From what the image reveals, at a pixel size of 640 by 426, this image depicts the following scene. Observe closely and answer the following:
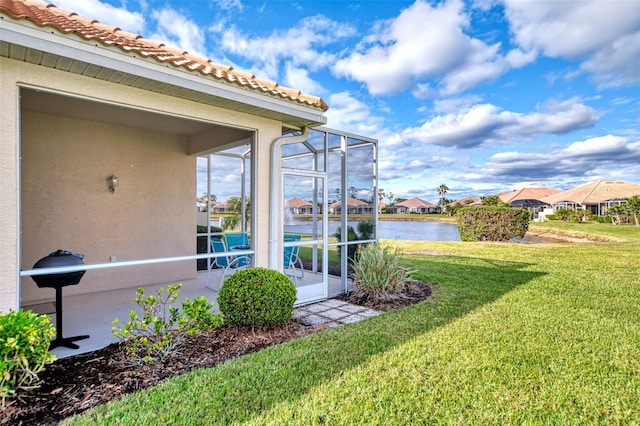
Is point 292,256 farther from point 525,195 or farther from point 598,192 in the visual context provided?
point 525,195

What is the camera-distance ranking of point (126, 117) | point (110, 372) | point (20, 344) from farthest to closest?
point (126, 117), point (110, 372), point (20, 344)

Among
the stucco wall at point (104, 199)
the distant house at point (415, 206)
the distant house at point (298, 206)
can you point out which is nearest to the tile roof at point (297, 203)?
the distant house at point (298, 206)

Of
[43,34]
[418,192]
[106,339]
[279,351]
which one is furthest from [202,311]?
[418,192]

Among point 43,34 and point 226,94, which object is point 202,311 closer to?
point 226,94

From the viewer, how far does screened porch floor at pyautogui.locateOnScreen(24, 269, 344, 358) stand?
4172 mm

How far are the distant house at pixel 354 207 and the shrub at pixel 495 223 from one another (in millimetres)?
12394

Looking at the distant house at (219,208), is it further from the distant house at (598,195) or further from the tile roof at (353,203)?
the distant house at (598,195)

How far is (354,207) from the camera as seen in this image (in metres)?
7.21

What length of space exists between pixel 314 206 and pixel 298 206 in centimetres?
47

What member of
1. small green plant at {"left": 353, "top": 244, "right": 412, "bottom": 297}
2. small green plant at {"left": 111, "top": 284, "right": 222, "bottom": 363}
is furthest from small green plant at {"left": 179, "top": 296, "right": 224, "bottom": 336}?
small green plant at {"left": 353, "top": 244, "right": 412, "bottom": 297}

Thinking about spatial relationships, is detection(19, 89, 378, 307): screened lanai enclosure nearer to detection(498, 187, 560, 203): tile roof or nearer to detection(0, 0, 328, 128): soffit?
detection(0, 0, 328, 128): soffit

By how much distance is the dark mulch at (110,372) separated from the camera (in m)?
2.69

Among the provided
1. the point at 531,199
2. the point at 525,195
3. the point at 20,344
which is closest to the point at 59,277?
the point at 20,344

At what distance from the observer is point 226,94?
173 inches
